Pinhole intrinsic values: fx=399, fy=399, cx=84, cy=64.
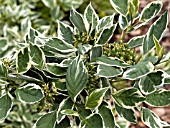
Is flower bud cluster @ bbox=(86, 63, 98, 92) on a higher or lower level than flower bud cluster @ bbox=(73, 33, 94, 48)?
lower

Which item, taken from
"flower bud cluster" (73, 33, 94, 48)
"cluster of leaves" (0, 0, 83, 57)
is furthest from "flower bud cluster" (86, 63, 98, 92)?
"cluster of leaves" (0, 0, 83, 57)

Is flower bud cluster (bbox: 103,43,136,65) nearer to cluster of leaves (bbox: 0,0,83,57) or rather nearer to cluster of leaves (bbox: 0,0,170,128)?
cluster of leaves (bbox: 0,0,170,128)

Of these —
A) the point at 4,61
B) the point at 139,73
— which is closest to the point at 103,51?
the point at 139,73

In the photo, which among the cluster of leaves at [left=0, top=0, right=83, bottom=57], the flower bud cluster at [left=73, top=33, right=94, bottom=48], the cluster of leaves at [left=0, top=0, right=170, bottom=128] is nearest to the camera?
the cluster of leaves at [left=0, top=0, right=170, bottom=128]

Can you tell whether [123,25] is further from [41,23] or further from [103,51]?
[41,23]

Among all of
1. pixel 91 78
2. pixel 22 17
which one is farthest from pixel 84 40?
pixel 22 17

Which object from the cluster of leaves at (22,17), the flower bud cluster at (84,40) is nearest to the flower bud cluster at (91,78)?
the flower bud cluster at (84,40)

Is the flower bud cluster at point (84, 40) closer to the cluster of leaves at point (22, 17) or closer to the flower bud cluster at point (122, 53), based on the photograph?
the flower bud cluster at point (122, 53)

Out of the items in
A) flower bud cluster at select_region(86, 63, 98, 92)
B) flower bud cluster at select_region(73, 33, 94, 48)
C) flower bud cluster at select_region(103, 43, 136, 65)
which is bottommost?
flower bud cluster at select_region(86, 63, 98, 92)
